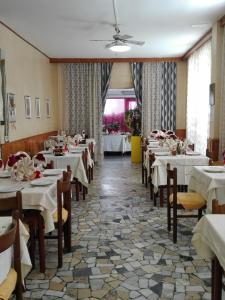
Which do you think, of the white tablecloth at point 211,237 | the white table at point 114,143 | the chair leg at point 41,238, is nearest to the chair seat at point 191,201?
the white tablecloth at point 211,237

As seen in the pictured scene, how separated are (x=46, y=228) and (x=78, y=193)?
2.99 m

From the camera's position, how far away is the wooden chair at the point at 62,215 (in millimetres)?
3249

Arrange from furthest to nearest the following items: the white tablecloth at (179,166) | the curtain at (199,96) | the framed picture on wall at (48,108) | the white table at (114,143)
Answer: the white table at (114,143) < the framed picture on wall at (48,108) < the curtain at (199,96) < the white tablecloth at (179,166)

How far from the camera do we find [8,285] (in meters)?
2.01

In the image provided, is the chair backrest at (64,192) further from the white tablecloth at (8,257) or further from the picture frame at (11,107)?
the picture frame at (11,107)

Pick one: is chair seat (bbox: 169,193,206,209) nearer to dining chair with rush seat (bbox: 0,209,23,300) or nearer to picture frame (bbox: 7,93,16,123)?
dining chair with rush seat (bbox: 0,209,23,300)

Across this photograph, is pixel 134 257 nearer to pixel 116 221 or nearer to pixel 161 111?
pixel 116 221

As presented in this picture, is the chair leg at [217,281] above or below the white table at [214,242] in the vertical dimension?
below

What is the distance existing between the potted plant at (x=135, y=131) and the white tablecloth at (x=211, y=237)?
8242mm

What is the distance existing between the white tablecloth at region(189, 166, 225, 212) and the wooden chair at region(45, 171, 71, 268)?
156 cm

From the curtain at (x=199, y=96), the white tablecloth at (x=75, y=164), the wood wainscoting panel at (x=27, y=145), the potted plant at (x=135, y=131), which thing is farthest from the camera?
the potted plant at (x=135, y=131)

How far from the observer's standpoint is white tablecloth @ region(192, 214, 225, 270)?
6.34 ft

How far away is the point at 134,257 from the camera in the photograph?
358 centimetres

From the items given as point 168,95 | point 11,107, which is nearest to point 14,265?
point 11,107
